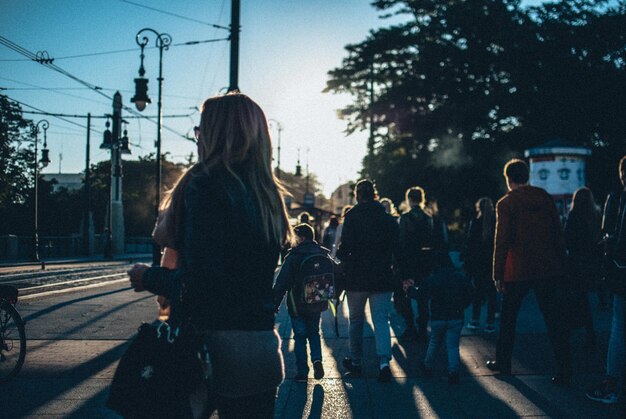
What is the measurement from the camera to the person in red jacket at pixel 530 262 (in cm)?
557

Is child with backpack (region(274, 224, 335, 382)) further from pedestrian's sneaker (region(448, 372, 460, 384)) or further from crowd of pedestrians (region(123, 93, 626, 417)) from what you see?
pedestrian's sneaker (region(448, 372, 460, 384))

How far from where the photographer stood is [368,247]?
608 centimetres

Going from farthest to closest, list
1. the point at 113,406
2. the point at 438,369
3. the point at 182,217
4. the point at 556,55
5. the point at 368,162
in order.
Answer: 1. the point at 368,162
2. the point at 556,55
3. the point at 438,369
4. the point at 182,217
5. the point at 113,406

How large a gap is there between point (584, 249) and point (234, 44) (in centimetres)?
728

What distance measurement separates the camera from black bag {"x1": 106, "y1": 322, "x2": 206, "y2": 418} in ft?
6.19

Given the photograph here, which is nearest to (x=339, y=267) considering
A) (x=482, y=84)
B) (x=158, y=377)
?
(x=158, y=377)

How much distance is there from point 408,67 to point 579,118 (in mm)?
7405

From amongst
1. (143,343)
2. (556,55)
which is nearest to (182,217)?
(143,343)

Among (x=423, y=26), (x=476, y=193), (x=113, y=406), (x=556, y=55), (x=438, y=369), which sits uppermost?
(x=423, y=26)

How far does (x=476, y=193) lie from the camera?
1074 inches

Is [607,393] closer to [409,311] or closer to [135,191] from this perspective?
[409,311]

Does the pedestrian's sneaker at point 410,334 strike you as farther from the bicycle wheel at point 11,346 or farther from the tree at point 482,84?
the tree at point 482,84

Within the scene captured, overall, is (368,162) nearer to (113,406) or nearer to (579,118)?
(579,118)

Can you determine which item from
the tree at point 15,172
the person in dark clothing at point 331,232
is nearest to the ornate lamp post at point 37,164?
the tree at point 15,172
